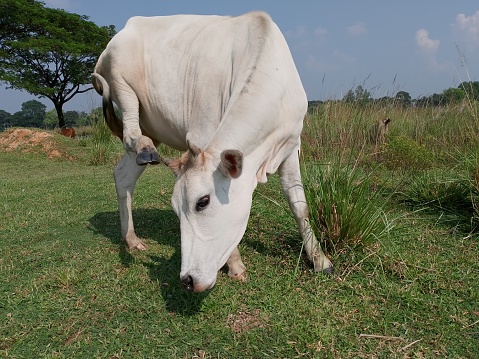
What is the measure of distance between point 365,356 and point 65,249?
276 centimetres

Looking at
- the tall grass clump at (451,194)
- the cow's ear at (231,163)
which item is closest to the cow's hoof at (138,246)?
the cow's ear at (231,163)

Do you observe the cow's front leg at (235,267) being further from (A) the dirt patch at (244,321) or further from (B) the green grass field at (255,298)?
(A) the dirt patch at (244,321)

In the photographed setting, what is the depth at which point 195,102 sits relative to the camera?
3291 mm

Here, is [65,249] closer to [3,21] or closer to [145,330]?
[145,330]

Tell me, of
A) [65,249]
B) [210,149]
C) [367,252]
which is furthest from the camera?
[65,249]

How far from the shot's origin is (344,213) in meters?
3.27

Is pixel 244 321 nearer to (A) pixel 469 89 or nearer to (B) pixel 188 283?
(B) pixel 188 283

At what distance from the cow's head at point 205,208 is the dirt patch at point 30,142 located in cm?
992

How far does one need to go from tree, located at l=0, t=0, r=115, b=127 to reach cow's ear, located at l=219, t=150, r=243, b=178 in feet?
64.5

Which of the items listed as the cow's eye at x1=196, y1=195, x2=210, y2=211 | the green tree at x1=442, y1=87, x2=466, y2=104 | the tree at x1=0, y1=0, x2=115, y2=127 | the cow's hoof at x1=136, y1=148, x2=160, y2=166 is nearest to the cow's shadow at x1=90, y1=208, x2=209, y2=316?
the cow's eye at x1=196, y1=195, x2=210, y2=211

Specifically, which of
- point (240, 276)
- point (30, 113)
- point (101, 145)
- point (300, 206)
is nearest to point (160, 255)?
point (240, 276)

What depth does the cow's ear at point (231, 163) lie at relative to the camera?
2408 millimetres

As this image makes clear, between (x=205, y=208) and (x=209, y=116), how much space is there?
870 millimetres

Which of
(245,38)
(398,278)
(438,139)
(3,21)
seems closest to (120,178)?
(245,38)
